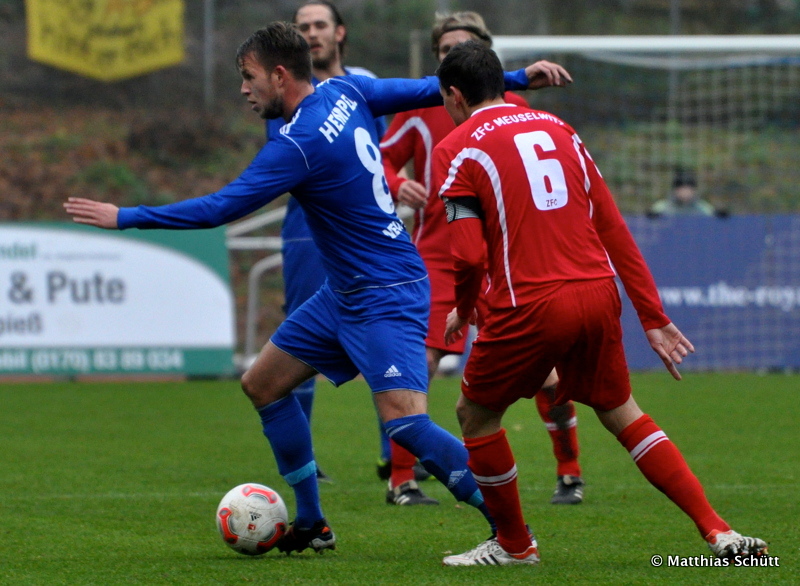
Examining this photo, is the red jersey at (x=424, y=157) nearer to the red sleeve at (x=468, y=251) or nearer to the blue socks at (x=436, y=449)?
the blue socks at (x=436, y=449)

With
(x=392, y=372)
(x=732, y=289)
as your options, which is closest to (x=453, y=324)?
(x=392, y=372)

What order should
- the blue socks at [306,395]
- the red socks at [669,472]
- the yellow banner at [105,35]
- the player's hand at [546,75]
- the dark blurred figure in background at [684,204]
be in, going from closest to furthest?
the red socks at [669,472] < the player's hand at [546,75] < the blue socks at [306,395] < the dark blurred figure in background at [684,204] < the yellow banner at [105,35]

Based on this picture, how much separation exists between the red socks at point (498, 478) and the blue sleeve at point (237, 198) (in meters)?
1.14

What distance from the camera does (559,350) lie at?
4.02 m

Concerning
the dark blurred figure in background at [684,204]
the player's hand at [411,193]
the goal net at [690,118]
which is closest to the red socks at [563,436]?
the player's hand at [411,193]

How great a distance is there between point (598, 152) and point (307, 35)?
10771mm

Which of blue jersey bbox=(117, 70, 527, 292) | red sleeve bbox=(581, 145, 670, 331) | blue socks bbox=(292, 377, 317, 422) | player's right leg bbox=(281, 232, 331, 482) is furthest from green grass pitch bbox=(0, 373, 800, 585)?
blue jersey bbox=(117, 70, 527, 292)

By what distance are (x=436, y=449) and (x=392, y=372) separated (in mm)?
330

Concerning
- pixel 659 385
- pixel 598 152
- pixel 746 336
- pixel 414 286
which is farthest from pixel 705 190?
pixel 414 286

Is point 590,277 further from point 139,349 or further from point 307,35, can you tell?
point 139,349

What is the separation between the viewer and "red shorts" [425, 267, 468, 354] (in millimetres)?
6137

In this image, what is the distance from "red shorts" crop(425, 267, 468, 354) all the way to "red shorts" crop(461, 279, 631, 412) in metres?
1.95

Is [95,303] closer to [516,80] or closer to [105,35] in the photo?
[516,80]

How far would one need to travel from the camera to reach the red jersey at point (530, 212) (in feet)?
13.2
